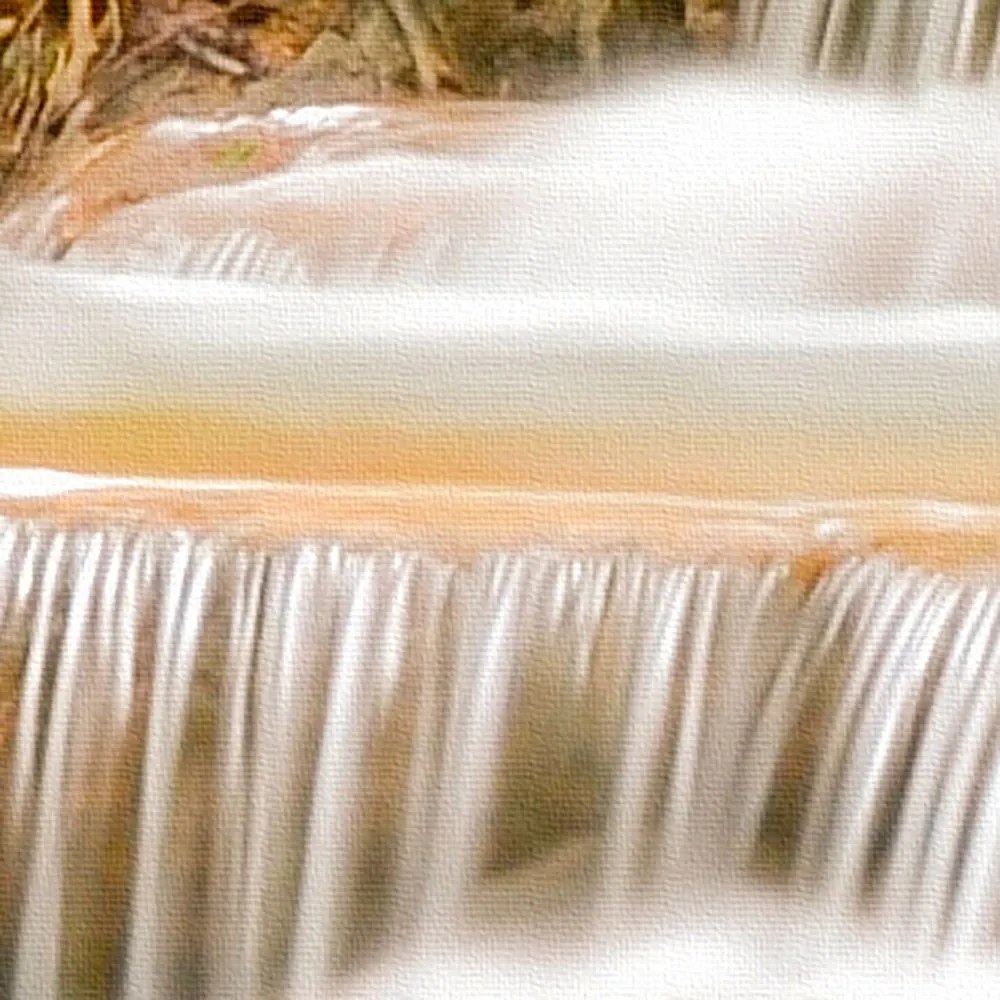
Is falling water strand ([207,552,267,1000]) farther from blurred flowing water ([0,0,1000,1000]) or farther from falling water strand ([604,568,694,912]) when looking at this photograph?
falling water strand ([604,568,694,912])

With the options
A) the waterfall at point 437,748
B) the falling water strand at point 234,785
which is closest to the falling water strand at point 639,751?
the waterfall at point 437,748

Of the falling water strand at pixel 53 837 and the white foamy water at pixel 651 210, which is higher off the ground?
the white foamy water at pixel 651 210

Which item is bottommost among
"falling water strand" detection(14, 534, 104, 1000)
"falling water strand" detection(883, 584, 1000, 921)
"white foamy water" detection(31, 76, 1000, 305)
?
"falling water strand" detection(14, 534, 104, 1000)

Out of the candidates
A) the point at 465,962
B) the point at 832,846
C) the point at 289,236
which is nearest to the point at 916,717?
the point at 832,846

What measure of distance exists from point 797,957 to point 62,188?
0.39m

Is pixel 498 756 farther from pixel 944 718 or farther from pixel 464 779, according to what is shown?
pixel 944 718

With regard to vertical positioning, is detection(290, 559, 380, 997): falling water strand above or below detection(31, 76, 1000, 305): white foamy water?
below

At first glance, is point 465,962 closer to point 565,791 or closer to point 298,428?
point 565,791

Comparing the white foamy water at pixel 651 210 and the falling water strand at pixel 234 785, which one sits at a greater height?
the white foamy water at pixel 651 210

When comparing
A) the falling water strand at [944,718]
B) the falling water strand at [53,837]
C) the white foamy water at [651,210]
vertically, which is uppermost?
the white foamy water at [651,210]

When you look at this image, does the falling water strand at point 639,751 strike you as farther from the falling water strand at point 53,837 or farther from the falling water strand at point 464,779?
the falling water strand at point 53,837

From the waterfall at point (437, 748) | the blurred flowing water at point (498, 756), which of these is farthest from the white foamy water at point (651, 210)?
the waterfall at point (437, 748)

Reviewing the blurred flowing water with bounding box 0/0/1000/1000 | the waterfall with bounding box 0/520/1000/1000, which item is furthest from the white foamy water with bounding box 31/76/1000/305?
the waterfall with bounding box 0/520/1000/1000

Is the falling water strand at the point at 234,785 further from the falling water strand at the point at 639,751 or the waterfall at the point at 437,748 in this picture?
the falling water strand at the point at 639,751
